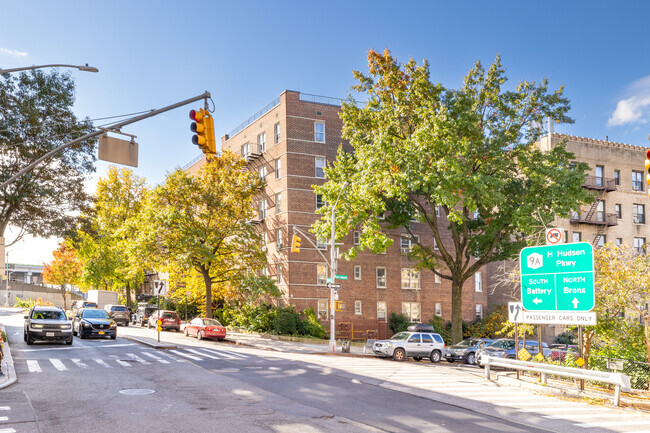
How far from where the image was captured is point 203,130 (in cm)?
1334

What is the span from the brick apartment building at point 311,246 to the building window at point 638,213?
789 inches

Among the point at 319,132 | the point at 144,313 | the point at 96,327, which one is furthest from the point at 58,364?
the point at 144,313

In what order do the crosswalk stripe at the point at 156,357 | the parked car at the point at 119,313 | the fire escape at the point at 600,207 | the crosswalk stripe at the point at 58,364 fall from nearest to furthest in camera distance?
the crosswalk stripe at the point at 58,364 → the crosswalk stripe at the point at 156,357 → the parked car at the point at 119,313 → the fire escape at the point at 600,207

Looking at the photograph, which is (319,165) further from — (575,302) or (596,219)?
(575,302)

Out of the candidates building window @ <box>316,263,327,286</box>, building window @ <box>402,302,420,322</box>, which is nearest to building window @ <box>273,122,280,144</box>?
building window @ <box>316,263,327,286</box>

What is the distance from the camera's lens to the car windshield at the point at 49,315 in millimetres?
26236

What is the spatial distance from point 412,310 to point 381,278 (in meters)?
4.28

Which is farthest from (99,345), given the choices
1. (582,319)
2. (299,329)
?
(582,319)

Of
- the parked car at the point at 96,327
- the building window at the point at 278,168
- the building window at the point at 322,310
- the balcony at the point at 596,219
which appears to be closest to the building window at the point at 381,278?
the building window at the point at 322,310

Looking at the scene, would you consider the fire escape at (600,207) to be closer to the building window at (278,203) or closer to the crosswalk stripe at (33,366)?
the building window at (278,203)

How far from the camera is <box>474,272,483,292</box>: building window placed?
52625 millimetres

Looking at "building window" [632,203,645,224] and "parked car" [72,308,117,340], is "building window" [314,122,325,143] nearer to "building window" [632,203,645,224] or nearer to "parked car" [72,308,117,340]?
"parked car" [72,308,117,340]

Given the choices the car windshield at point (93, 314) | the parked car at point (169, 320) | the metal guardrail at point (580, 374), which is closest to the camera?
the metal guardrail at point (580, 374)

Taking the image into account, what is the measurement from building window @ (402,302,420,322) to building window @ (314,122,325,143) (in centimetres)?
1619
